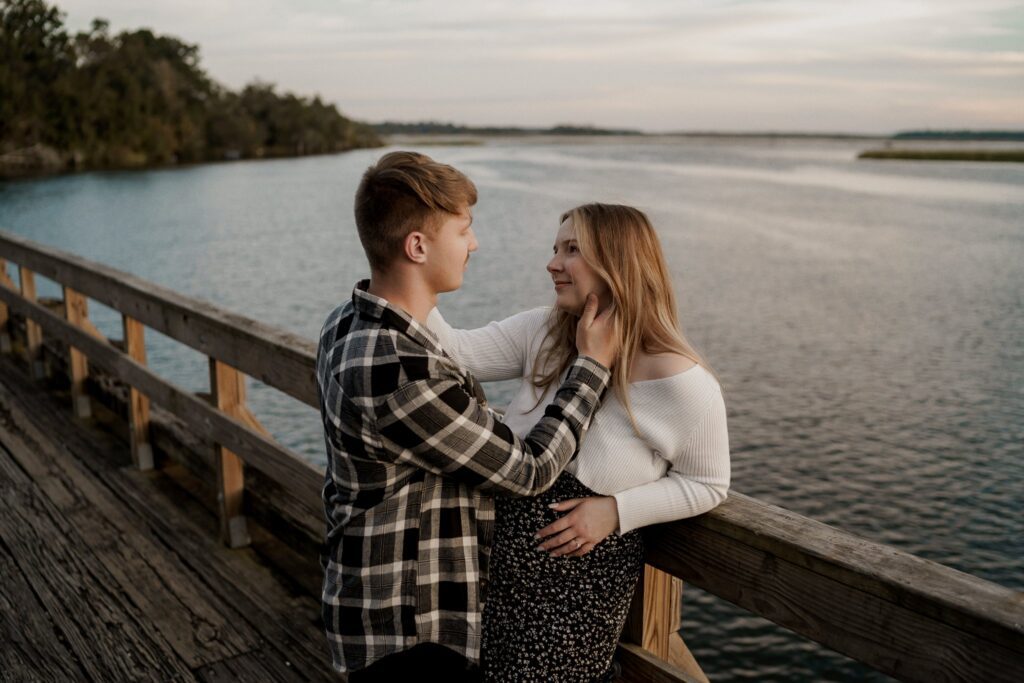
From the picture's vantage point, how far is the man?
1.64m

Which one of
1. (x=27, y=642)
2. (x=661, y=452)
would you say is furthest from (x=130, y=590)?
(x=661, y=452)

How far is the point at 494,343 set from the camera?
86.7 inches

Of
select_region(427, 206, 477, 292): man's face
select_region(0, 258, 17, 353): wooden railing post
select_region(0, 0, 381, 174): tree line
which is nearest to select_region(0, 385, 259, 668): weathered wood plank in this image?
select_region(427, 206, 477, 292): man's face

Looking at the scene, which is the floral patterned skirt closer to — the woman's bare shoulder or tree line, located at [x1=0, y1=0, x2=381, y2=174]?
the woman's bare shoulder

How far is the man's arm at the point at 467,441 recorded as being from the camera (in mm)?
1625

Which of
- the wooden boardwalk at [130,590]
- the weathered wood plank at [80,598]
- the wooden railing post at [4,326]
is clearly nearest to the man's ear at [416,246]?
the wooden boardwalk at [130,590]

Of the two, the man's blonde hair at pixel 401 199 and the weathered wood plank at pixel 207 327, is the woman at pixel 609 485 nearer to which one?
the man's blonde hair at pixel 401 199

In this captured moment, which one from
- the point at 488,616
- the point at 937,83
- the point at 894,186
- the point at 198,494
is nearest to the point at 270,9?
the point at 198,494

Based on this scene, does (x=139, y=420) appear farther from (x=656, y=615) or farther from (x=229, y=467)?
(x=656, y=615)

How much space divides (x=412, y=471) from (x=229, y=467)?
2.10 m

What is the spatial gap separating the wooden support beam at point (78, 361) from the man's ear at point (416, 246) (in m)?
4.01

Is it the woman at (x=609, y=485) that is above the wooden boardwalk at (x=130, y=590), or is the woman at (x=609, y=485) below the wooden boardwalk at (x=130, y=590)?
above

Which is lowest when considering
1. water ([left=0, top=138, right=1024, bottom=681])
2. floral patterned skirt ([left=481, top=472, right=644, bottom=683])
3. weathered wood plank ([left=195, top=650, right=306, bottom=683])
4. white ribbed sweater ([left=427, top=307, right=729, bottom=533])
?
water ([left=0, top=138, right=1024, bottom=681])

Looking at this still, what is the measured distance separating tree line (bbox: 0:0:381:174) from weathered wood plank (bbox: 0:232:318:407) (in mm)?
71202
